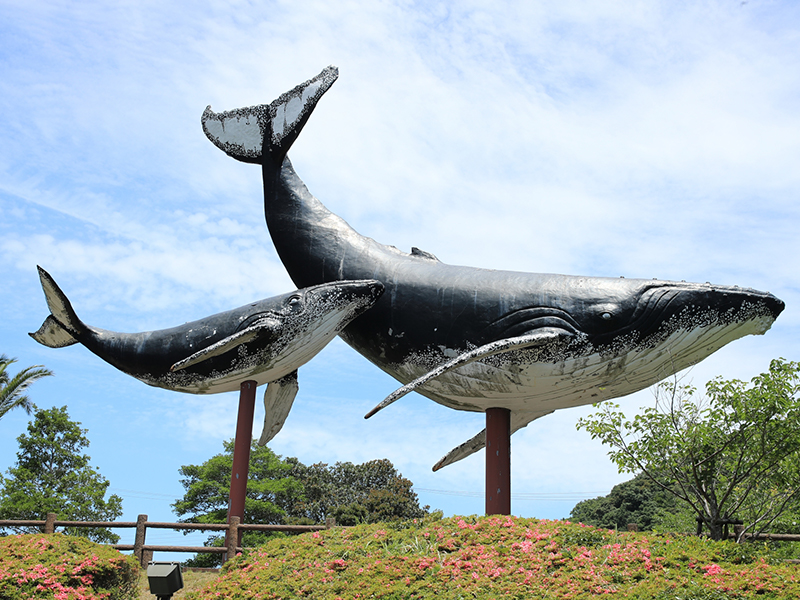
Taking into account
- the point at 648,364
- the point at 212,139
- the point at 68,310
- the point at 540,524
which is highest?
the point at 212,139

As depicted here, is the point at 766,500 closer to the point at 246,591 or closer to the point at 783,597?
the point at 783,597

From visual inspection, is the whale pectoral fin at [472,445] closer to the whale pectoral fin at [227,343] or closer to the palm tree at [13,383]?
the whale pectoral fin at [227,343]

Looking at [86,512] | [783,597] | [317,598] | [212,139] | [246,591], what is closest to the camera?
[783,597]

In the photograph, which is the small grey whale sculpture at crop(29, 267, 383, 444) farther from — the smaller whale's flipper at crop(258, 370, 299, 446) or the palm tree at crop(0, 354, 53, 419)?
the palm tree at crop(0, 354, 53, 419)

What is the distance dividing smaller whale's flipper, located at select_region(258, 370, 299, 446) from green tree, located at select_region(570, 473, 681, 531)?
59.7 feet

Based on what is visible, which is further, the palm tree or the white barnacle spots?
the palm tree

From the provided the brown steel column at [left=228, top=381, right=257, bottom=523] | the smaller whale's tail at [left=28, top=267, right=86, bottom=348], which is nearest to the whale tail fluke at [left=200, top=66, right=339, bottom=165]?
the smaller whale's tail at [left=28, top=267, right=86, bottom=348]

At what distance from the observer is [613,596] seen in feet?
24.0

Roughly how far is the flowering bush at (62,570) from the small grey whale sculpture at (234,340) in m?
2.78

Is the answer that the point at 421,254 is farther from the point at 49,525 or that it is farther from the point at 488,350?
the point at 49,525

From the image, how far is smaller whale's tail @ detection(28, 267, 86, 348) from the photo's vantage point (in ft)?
42.3

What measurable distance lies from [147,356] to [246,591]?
5.08m

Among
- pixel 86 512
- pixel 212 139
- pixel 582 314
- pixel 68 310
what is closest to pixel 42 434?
pixel 86 512

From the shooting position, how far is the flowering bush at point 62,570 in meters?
9.66
